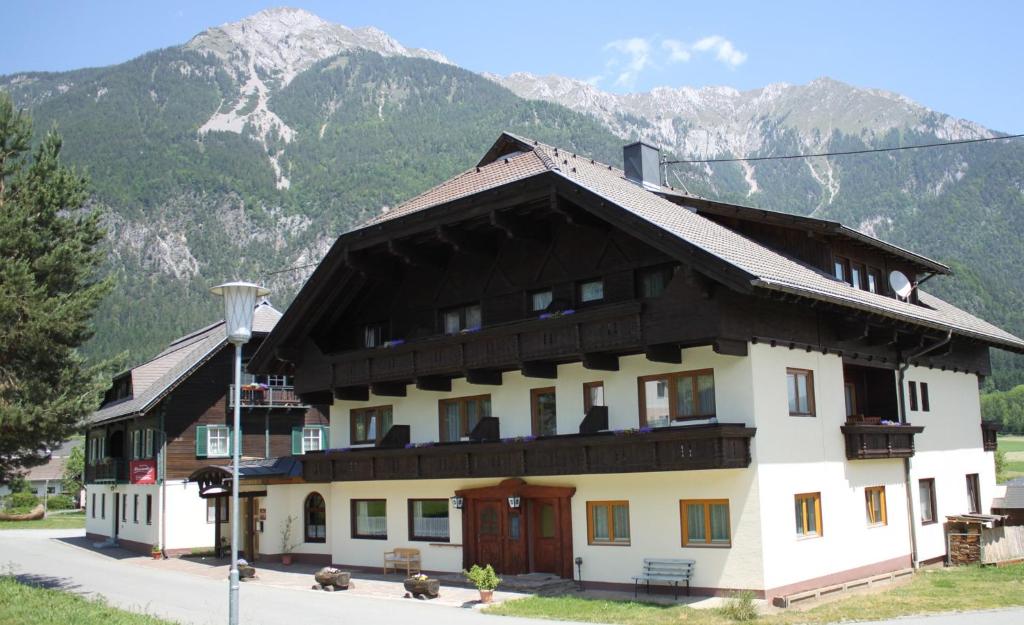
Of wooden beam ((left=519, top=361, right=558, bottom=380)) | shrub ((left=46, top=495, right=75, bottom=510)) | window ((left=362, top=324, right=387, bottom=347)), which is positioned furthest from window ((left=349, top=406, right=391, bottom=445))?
shrub ((left=46, top=495, right=75, bottom=510))

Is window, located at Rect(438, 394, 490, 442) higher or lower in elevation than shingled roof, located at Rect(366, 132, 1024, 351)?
lower

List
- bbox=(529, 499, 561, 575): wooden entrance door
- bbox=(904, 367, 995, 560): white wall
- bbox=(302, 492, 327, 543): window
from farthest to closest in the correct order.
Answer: bbox=(302, 492, 327, 543): window, bbox=(904, 367, 995, 560): white wall, bbox=(529, 499, 561, 575): wooden entrance door

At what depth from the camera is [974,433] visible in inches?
1101

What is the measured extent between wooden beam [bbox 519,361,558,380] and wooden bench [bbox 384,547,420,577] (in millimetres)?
6624

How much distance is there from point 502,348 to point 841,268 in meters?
8.71

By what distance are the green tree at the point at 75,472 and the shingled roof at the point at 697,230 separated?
63050 mm

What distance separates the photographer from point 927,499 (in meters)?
25.1

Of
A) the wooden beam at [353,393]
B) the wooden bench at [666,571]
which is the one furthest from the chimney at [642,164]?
the wooden bench at [666,571]

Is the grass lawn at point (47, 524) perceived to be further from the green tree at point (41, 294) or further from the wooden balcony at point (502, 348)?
the wooden balcony at point (502, 348)

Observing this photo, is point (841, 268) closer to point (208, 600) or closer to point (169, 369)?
point (208, 600)

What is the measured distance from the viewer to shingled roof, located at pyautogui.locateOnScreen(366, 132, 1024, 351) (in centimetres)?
1933

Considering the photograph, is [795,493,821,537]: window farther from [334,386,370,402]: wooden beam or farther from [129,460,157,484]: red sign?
[129,460,157,484]: red sign

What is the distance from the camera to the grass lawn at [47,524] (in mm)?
57422

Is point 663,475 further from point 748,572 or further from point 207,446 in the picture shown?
point 207,446
